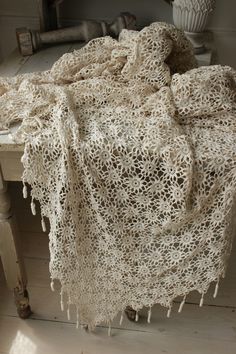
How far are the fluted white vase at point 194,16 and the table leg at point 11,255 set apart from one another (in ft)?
2.51

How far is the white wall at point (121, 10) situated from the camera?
150 cm

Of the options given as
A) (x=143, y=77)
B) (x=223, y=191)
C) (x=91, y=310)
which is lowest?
(x=91, y=310)

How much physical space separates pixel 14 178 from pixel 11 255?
0.25m

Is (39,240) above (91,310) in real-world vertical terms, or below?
below

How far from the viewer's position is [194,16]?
1.21 metres

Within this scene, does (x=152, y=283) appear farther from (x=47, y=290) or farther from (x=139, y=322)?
(x=47, y=290)

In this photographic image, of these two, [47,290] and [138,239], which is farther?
[47,290]

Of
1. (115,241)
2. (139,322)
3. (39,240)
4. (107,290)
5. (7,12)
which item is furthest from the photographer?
(7,12)

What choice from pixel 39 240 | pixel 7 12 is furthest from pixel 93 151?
pixel 7 12

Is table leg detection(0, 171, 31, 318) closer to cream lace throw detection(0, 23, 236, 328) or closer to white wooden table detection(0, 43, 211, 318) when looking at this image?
white wooden table detection(0, 43, 211, 318)

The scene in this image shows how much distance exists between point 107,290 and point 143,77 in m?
0.51

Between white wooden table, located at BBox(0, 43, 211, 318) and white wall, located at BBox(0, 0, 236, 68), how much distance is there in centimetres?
21

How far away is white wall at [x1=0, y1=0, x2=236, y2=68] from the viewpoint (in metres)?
1.50

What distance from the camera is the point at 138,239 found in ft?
2.82
